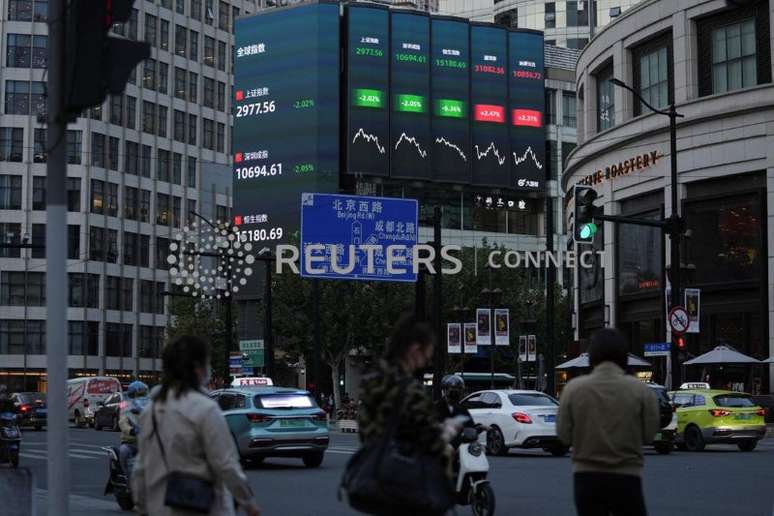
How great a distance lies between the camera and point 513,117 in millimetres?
100000

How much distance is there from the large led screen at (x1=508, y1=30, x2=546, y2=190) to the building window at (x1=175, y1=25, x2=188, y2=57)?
2785 cm

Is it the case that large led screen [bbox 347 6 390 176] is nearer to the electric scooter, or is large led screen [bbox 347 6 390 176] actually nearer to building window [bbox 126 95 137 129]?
building window [bbox 126 95 137 129]

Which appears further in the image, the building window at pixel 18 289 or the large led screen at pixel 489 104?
the building window at pixel 18 289

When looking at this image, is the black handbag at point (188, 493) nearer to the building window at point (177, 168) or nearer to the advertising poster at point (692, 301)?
the advertising poster at point (692, 301)

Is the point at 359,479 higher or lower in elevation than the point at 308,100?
lower

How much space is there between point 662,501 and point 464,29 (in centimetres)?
8288

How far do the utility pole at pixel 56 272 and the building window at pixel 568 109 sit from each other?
341ft

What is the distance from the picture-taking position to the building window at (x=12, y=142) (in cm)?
10219

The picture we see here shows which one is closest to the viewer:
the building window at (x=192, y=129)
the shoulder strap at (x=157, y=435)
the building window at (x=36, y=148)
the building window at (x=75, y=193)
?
the shoulder strap at (x=157, y=435)

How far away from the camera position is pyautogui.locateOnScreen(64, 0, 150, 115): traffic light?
7.88 metres

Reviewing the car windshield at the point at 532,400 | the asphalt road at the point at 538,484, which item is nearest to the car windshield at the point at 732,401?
the asphalt road at the point at 538,484

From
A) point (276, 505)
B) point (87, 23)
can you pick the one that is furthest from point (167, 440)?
point (276, 505)

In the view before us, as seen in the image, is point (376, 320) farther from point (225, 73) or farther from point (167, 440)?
point (167, 440)

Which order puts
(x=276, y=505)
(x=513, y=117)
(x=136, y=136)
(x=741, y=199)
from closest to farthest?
(x=276, y=505) < (x=741, y=199) < (x=513, y=117) < (x=136, y=136)
